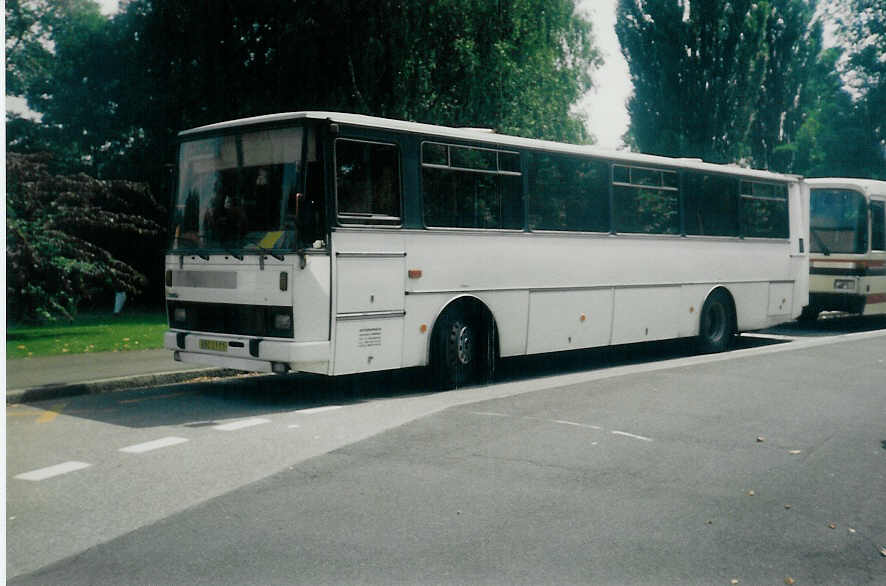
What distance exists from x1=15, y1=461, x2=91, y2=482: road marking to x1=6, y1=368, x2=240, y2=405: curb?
344 centimetres

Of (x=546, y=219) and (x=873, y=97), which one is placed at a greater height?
(x=873, y=97)

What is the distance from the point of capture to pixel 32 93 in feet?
124

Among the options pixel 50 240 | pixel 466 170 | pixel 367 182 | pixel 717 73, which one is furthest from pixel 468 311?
pixel 717 73

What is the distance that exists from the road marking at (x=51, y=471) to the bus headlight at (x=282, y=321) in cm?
278

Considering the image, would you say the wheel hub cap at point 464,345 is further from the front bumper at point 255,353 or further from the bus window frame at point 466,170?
the front bumper at point 255,353

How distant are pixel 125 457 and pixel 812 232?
17085 millimetres

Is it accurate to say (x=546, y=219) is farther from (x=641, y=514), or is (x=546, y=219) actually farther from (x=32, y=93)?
(x=32, y=93)

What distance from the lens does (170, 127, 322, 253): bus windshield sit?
31.7 ft

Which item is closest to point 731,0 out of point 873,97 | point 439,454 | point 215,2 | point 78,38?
point 873,97

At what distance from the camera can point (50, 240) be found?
52.3 feet

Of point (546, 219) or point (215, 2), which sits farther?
point (215, 2)

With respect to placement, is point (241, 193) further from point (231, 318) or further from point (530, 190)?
point (530, 190)

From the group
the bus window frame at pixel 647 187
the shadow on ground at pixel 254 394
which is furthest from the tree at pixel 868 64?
the shadow on ground at pixel 254 394

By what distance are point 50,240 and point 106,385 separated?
19.3ft
